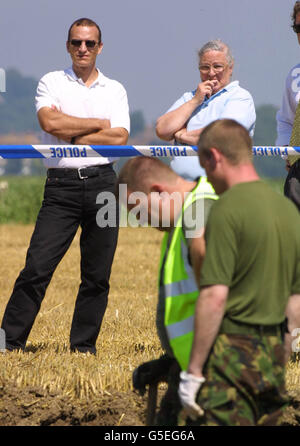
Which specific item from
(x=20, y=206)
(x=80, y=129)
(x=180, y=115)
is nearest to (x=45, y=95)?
(x=80, y=129)

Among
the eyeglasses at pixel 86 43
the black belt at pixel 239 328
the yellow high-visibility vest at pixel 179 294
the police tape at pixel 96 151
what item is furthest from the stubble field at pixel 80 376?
the eyeglasses at pixel 86 43

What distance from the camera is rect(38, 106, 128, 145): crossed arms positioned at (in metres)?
6.65

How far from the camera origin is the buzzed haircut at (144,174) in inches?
149

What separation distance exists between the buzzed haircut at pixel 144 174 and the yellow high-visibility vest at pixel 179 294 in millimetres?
142

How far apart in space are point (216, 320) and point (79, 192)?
131 inches

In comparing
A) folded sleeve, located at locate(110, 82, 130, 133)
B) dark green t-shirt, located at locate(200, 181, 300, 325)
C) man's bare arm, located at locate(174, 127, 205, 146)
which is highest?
folded sleeve, located at locate(110, 82, 130, 133)

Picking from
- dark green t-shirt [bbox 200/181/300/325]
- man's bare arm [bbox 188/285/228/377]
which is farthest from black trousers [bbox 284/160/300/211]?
man's bare arm [bbox 188/285/228/377]

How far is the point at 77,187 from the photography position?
661 centimetres

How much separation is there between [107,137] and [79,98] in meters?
0.36

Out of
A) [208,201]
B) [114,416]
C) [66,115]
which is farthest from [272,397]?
[66,115]

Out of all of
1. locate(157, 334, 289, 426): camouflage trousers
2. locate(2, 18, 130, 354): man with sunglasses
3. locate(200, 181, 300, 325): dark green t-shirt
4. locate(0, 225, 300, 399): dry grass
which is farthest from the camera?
locate(2, 18, 130, 354): man with sunglasses

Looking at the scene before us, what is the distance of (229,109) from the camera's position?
6352 mm

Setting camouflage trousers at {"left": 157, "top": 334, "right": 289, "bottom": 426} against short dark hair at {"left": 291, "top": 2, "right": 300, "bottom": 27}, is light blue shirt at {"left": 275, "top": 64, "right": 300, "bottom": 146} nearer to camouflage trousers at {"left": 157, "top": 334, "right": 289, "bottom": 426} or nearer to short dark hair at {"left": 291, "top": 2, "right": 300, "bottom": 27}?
short dark hair at {"left": 291, "top": 2, "right": 300, "bottom": 27}
